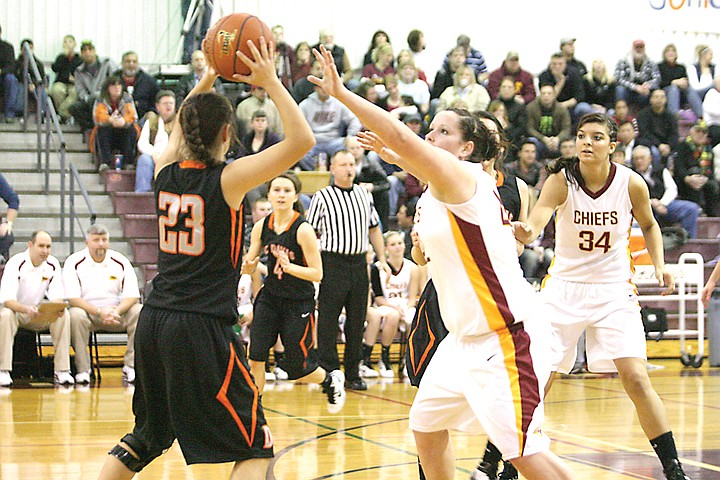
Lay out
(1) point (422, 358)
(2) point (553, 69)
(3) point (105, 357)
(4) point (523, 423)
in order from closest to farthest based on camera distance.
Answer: (4) point (523, 423), (1) point (422, 358), (3) point (105, 357), (2) point (553, 69)

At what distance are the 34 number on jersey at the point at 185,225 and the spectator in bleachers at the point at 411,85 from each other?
10718mm

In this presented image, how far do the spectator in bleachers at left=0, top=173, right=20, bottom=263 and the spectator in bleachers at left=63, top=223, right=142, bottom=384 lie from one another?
1071 millimetres

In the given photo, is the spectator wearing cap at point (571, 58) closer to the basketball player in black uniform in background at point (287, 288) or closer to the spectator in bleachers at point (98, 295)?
the spectator in bleachers at point (98, 295)

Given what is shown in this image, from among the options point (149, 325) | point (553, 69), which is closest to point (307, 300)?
point (149, 325)

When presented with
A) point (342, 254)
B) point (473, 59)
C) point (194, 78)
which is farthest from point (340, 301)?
point (473, 59)

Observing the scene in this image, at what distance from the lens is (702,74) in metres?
15.9

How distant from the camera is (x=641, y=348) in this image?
17.4ft

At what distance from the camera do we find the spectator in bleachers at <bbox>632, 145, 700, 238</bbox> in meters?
13.2

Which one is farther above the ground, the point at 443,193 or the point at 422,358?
the point at 443,193

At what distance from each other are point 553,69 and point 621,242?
31.9ft

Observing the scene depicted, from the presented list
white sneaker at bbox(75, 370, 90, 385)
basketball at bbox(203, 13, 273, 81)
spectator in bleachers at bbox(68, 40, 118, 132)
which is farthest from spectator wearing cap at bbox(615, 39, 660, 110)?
basketball at bbox(203, 13, 273, 81)

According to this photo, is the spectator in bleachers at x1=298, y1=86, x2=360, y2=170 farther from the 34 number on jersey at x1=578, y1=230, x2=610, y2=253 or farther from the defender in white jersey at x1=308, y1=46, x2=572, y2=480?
the defender in white jersey at x1=308, y1=46, x2=572, y2=480

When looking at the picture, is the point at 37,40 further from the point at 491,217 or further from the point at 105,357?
the point at 491,217

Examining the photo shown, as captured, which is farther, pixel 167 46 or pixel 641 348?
pixel 167 46
